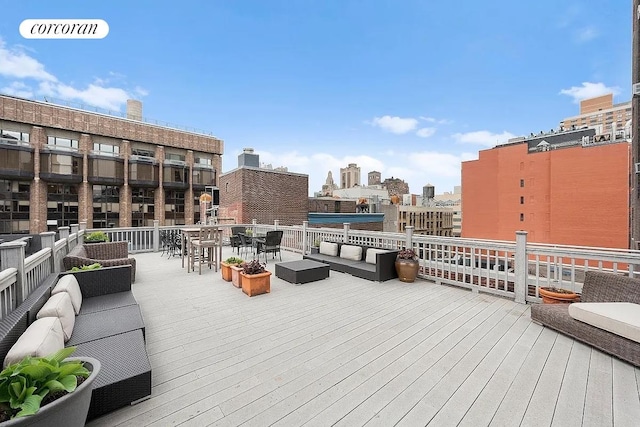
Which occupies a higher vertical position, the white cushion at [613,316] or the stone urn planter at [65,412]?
the stone urn planter at [65,412]

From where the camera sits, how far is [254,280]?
4.45m

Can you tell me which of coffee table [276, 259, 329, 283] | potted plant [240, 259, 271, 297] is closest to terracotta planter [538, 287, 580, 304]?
coffee table [276, 259, 329, 283]

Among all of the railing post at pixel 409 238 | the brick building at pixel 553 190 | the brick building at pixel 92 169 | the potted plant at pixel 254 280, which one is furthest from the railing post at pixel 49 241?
the brick building at pixel 553 190

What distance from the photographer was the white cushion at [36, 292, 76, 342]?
215 centimetres

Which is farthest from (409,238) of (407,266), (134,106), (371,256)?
(134,106)

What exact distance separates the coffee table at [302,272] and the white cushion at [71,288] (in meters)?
3.20

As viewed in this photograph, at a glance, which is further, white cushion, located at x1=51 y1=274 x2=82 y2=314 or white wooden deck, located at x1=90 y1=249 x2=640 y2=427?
white cushion, located at x1=51 y1=274 x2=82 y2=314

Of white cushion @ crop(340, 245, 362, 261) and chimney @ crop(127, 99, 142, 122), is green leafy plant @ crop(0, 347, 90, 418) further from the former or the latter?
chimney @ crop(127, 99, 142, 122)

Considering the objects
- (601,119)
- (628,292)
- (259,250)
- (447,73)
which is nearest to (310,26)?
(447,73)

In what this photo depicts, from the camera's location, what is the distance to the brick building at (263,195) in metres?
13.0

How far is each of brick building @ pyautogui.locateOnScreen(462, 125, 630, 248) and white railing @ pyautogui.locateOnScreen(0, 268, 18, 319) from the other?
112 ft

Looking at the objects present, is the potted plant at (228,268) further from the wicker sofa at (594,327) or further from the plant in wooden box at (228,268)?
the wicker sofa at (594,327)

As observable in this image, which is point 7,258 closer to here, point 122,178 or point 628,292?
point 628,292

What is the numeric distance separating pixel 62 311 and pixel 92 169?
3042 centimetres
